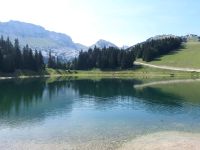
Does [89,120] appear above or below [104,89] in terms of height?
below

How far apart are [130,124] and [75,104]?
107 feet

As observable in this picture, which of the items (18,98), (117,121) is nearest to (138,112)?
(117,121)

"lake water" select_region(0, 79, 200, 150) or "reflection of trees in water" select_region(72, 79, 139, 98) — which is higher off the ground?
"reflection of trees in water" select_region(72, 79, 139, 98)

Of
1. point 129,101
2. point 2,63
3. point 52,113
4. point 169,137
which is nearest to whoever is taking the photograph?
point 169,137

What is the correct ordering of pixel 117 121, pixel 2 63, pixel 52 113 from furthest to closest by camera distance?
pixel 2 63 < pixel 52 113 < pixel 117 121

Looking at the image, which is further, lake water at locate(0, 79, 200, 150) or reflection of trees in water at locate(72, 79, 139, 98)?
reflection of trees in water at locate(72, 79, 139, 98)

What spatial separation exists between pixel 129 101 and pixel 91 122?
35.5 metres

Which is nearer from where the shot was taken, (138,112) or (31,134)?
(31,134)

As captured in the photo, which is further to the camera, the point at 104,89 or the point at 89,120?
the point at 104,89

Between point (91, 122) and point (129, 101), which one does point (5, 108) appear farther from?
point (129, 101)

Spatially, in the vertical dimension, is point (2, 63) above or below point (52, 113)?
above

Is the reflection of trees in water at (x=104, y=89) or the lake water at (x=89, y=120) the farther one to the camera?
the reflection of trees in water at (x=104, y=89)

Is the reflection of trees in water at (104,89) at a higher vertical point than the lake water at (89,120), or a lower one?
higher

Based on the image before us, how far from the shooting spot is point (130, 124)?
63250 millimetres
